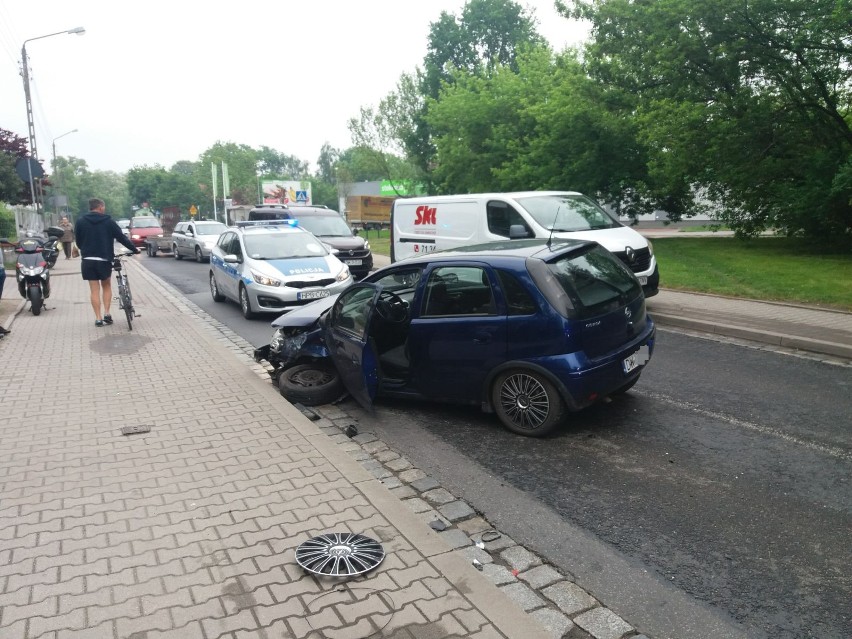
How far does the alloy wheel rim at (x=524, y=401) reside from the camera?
561 cm

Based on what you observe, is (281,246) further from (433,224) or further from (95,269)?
(95,269)

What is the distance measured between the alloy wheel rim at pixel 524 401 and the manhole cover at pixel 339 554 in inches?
87.6

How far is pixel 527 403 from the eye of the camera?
571 cm

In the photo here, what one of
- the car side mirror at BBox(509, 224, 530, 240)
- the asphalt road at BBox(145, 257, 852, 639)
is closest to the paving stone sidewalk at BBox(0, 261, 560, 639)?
the asphalt road at BBox(145, 257, 852, 639)

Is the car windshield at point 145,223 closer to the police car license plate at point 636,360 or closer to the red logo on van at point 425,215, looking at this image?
the red logo on van at point 425,215

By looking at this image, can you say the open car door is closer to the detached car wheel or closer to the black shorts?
the detached car wheel

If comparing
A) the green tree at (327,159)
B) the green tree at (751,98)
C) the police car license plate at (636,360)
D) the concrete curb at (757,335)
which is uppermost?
the green tree at (327,159)

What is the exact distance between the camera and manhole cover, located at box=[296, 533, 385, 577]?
354 centimetres

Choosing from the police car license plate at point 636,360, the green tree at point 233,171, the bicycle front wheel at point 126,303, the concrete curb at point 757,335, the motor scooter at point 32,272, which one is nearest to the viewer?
the police car license plate at point 636,360

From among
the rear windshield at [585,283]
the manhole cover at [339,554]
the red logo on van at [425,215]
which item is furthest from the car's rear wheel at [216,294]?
the manhole cover at [339,554]

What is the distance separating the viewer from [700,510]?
4336mm

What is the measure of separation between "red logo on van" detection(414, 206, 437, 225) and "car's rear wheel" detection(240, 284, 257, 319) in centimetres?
381

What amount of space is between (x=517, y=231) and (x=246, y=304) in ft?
16.2

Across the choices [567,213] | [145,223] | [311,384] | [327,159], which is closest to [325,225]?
[567,213]
